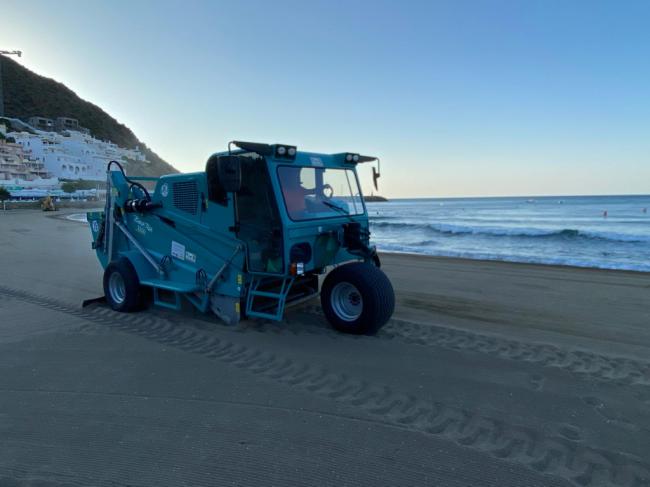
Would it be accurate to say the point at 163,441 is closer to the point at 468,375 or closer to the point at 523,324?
the point at 468,375

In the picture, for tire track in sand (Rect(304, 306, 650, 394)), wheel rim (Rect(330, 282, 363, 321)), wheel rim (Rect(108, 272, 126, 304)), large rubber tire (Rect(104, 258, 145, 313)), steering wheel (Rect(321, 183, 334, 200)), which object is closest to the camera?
tire track in sand (Rect(304, 306, 650, 394))

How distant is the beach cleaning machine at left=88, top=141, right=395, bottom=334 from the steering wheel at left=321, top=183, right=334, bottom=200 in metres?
0.01

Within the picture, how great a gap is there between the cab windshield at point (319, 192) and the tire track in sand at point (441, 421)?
6.00 ft

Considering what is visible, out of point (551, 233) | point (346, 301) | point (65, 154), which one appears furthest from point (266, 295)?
point (65, 154)

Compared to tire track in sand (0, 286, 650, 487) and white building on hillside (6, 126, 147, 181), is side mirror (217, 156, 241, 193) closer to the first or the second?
tire track in sand (0, 286, 650, 487)

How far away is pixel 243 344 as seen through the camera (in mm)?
4945

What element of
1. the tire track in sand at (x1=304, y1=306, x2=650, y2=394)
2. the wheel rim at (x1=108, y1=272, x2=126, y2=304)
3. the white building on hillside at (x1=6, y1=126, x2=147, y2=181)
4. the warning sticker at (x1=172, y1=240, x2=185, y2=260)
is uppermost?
the white building on hillside at (x1=6, y1=126, x2=147, y2=181)

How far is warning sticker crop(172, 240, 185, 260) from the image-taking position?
6013 millimetres

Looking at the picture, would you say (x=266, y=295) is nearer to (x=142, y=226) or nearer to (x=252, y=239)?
(x=252, y=239)

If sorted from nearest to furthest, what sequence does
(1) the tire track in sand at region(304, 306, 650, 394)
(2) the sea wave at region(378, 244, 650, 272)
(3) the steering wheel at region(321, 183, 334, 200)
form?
(1) the tire track in sand at region(304, 306, 650, 394)
(3) the steering wheel at region(321, 183, 334, 200)
(2) the sea wave at region(378, 244, 650, 272)

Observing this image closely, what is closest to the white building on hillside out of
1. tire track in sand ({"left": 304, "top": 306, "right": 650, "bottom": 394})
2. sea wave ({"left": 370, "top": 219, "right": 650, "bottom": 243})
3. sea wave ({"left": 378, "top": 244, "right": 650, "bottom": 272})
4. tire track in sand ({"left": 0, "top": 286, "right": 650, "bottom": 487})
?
sea wave ({"left": 370, "top": 219, "right": 650, "bottom": 243})

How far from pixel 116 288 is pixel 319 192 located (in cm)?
356

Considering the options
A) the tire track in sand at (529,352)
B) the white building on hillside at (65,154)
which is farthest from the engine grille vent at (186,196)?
the white building on hillside at (65,154)

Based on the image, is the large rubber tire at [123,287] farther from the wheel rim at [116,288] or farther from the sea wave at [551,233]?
the sea wave at [551,233]
